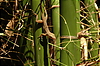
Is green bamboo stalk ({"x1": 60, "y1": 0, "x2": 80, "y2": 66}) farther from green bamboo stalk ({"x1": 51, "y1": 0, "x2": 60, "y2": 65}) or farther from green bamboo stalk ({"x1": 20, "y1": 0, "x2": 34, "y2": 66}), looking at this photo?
green bamboo stalk ({"x1": 20, "y1": 0, "x2": 34, "y2": 66})

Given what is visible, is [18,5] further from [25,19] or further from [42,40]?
[42,40]

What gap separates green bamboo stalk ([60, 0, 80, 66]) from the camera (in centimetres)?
45

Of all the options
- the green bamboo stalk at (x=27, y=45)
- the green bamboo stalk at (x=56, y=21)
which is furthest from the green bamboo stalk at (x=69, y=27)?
the green bamboo stalk at (x=27, y=45)

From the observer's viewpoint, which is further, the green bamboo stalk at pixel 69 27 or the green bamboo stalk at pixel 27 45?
the green bamboo stalk at pixel 27 45

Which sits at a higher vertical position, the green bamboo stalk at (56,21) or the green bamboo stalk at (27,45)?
the green bamboo stalk at (56,21)

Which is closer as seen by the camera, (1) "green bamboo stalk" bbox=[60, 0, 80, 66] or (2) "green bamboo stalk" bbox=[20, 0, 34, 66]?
(1) "green bamboo stalk" bbox=[60, 0, 80, 66]

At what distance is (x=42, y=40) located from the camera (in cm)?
49

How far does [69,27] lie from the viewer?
462 millimetres

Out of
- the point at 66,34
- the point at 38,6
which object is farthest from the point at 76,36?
the point at 38,6

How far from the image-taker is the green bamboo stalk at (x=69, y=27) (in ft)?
1.48

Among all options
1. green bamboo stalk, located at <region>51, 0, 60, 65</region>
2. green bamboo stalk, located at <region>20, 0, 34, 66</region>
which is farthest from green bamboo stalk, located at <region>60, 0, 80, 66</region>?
green bamboo stalk, located at <region>20, 0, 34, 66</region>

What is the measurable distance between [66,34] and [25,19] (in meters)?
0.20

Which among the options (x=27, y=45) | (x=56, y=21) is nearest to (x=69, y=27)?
(x=56, y=21)

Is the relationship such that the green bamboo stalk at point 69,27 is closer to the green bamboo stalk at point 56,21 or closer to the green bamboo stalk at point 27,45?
the green bamboo stalk at point 56,21
